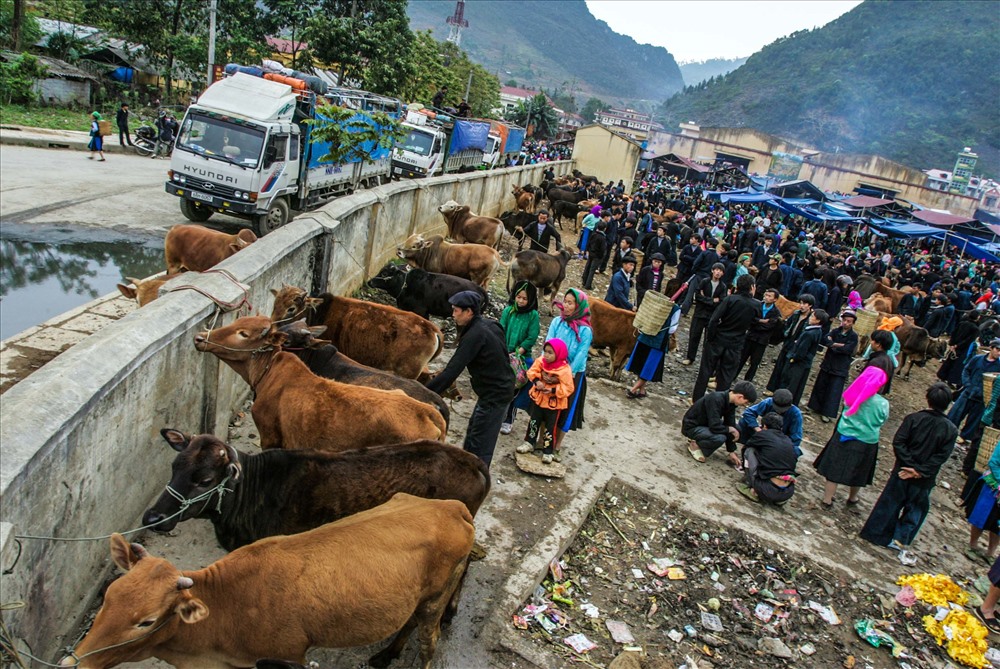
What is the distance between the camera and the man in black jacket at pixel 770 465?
6.48 m

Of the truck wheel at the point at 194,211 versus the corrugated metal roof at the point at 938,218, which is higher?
the corrugated metal roof at the point at 938,218

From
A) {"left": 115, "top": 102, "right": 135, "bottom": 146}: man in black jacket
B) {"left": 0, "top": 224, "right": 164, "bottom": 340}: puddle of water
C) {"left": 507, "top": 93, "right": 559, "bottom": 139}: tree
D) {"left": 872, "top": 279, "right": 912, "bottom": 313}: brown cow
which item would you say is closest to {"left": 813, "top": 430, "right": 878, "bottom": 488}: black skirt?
{"left": 0, "top": 224, "right": 164, "bottom": 340}: puddle of water

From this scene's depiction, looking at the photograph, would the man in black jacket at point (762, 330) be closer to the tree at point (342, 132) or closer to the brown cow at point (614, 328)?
the brown cow at point (614, 328)

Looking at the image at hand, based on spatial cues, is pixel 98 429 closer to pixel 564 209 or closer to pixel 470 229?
pixel 470 229

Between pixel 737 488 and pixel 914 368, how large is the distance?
1042 centimetres

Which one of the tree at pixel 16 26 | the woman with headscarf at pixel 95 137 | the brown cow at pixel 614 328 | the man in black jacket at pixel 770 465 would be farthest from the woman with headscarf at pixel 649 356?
the tree at pixel 16 26

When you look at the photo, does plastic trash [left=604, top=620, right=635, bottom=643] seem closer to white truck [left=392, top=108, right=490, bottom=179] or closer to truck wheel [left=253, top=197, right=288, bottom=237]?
truck wheel [left=253, top=197, right=288, bottom=237]

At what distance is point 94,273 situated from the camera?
9.74 metres

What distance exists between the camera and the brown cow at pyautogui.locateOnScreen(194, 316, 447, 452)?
14.2 ft

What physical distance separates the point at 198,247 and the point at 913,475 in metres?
8.18

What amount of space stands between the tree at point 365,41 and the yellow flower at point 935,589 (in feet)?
93.4

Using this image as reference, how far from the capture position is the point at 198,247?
7.79 metres

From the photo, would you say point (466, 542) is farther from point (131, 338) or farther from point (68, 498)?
point (131, 338)

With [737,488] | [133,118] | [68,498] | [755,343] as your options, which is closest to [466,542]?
[68,498]
